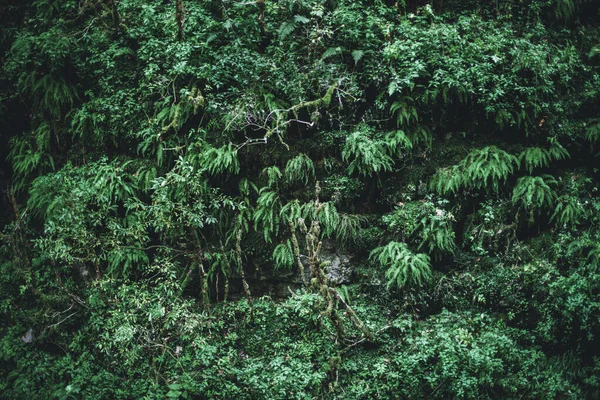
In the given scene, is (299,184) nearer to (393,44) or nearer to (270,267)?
(270,267)

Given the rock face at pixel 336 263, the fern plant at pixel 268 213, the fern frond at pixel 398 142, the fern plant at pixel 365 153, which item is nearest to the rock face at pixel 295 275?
the rock face at pixel 336 263

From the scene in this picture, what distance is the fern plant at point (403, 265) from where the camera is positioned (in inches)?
293

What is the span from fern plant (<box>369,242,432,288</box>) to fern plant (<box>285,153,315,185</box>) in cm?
215

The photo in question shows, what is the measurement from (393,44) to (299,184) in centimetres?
350

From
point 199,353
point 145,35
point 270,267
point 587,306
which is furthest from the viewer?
point 145,35

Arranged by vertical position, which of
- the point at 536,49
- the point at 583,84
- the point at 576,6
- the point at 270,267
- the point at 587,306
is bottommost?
the point at 270,267

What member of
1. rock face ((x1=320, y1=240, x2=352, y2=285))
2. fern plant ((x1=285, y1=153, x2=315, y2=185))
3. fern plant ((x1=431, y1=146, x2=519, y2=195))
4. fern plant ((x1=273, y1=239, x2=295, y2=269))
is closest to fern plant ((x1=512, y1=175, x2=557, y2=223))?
fern plant ((x1=431, y1=146, x2=519, y2=195))

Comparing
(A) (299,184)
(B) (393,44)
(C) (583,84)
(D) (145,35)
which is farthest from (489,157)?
(D) (145,35)

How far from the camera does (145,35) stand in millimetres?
9211

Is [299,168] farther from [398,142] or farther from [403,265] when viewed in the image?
[403,265]

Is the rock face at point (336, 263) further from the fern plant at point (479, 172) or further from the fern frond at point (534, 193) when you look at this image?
→ the fern frond at point (534, 193)

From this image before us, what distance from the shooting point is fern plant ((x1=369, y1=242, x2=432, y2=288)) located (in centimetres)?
744

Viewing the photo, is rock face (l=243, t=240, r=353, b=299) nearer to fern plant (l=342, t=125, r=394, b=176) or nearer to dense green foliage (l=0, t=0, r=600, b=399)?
dense green foliage (l=0, t=0, r=600, b=399)

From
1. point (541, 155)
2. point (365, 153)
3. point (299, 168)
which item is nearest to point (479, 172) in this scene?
point (541, 155)
